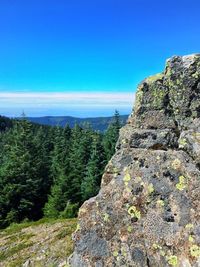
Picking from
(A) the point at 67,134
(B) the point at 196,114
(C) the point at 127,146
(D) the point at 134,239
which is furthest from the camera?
(A) the point at 67,134

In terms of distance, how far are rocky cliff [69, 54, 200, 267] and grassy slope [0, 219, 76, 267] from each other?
8.33m

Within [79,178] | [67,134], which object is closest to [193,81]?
[79,178]

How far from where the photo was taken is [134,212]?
413 inches

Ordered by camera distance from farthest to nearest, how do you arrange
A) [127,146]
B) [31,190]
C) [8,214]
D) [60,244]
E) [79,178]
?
[79,178], [31,190], [8,214], [60,244], [127,146]

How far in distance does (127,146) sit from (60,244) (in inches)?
450

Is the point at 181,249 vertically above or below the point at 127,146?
below

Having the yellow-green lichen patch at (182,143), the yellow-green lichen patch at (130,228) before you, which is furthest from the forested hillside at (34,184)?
the yellow-green lichen patch at (182,143)

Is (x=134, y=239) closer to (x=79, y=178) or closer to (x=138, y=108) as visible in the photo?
(x=138, y=108)

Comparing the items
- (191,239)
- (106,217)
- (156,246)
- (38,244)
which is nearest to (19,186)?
(38,244)

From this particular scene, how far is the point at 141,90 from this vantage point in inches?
481

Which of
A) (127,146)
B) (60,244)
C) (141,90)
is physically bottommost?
(60,244)

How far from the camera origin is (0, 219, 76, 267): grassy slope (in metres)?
19.5

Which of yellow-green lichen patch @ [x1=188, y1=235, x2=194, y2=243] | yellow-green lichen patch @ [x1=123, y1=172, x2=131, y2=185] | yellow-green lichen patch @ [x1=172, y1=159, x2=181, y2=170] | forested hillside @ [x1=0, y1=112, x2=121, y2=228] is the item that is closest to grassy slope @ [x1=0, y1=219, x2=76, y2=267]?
yellow-green lichen patch @ [x1=123, y1=172, x2=131, y2=185]

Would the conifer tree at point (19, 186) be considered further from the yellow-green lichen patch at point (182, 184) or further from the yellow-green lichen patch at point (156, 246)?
the yellow-green lichen patch at point (182, 184)
